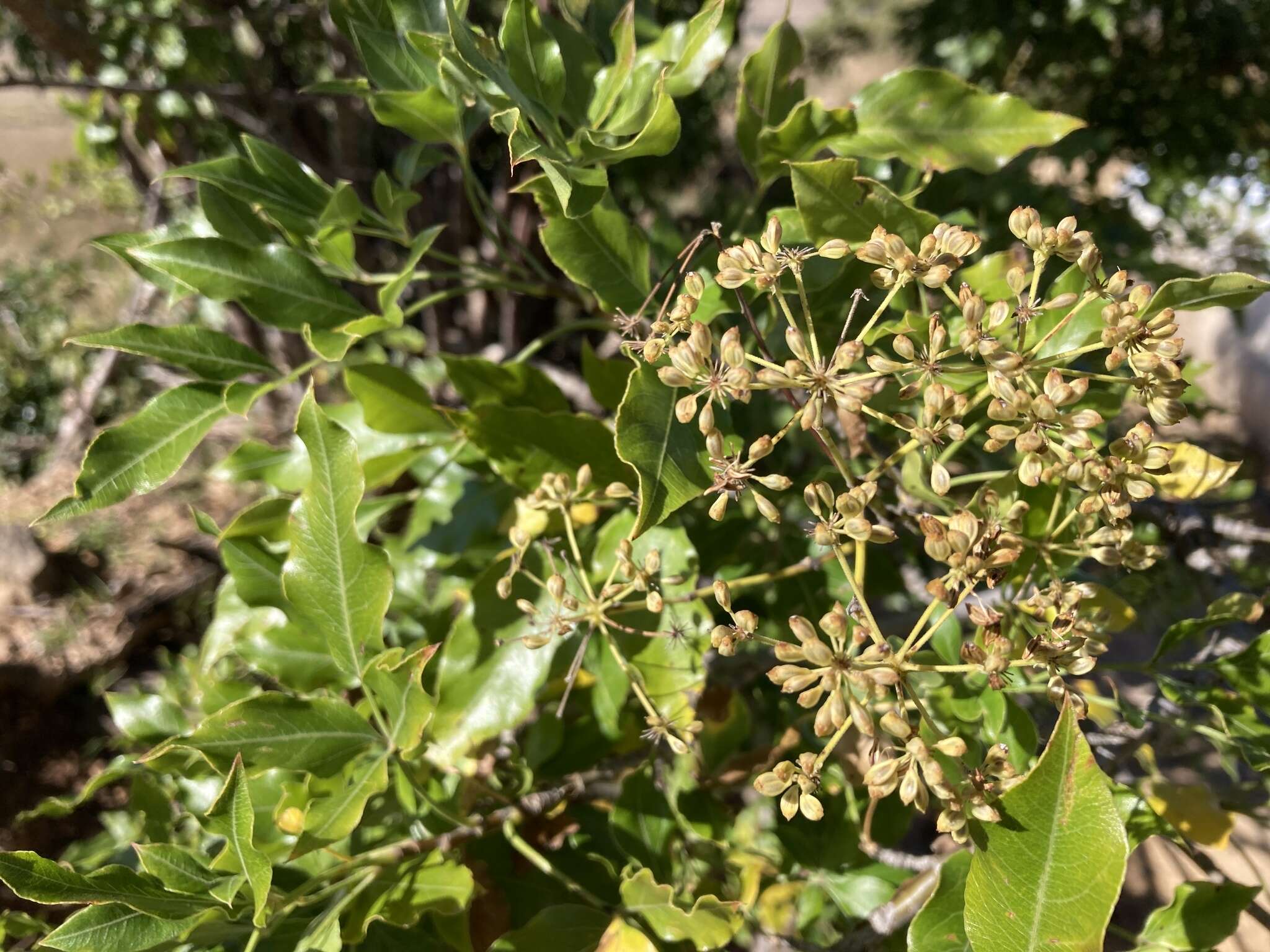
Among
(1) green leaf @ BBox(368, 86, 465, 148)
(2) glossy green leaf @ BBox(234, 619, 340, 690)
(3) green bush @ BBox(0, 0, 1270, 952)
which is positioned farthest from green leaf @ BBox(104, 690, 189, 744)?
(1) green leaf @ BBox(368, 86, 465, 148)

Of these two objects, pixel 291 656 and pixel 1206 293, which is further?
pixel 291 656

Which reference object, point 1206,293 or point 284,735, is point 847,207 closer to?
point 1206,293

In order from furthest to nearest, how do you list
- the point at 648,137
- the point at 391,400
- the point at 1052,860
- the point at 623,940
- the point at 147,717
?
the point at 147,717 < the point at 391,400 < the point at 623,940 < the point at 648,137 < the point at 1052,860

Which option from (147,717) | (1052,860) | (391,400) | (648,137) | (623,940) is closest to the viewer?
(1052,860)

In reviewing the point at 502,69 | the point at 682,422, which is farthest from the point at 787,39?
the point at 682,422

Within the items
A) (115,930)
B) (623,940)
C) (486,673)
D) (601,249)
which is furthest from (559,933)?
(601,249)

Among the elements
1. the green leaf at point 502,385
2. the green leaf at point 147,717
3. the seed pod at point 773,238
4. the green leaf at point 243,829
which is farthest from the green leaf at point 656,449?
the green leaf at point 147,717

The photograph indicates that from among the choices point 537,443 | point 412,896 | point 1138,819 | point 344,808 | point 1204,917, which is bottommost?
point 1204,917
